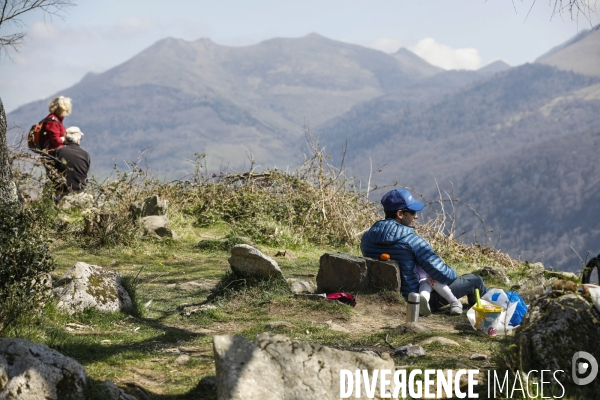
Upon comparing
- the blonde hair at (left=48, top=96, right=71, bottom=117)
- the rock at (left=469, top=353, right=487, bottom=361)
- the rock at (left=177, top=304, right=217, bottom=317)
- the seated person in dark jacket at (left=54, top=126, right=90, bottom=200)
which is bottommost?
the rock at (left=469, top=353, right=487, bottom=361)

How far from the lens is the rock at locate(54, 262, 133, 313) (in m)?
6.02

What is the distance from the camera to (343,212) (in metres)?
12.9

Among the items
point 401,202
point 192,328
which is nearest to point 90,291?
point 192,328

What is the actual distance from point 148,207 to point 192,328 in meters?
5.74

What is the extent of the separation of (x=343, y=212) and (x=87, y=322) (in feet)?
24.7

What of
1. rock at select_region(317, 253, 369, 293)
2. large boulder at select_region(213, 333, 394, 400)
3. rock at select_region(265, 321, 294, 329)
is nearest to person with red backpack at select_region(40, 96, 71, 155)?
rock at select_region(317, 253, 369, 293)

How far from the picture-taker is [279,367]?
3682mm

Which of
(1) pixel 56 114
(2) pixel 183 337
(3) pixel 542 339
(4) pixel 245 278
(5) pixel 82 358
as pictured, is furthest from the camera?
(1) pixel 56 114

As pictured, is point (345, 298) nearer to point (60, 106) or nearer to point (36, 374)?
point (36, 374)

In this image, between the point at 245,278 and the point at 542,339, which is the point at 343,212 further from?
the point at 542,339

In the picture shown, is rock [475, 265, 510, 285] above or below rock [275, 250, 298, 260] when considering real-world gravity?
below

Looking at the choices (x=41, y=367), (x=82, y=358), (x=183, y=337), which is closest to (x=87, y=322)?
(x=183, y=337)

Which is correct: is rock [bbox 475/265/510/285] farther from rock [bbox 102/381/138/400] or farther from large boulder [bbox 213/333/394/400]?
rock [bbox 102/381/138/400]

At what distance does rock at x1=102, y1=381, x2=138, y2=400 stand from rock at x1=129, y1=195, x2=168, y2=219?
754 cm
